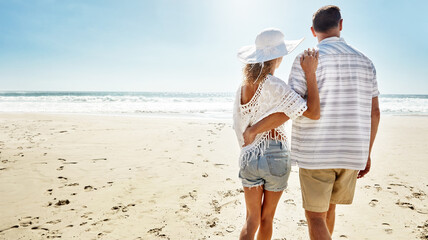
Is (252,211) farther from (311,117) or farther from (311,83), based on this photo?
(311,83)

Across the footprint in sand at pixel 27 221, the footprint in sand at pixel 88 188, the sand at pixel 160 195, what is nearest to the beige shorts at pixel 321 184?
the sand at pixel 160 195

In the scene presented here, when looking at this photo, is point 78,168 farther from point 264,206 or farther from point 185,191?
point 264,206

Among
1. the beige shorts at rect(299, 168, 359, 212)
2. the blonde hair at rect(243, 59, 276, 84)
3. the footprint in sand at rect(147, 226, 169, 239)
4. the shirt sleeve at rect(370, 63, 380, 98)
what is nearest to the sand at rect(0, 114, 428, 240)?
the footprint in sand at rect(147, 226, 169, 239)

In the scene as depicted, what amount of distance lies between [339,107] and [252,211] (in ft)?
3.14

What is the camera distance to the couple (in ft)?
5.50

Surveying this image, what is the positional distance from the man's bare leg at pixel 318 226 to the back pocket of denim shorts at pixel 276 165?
36 cm

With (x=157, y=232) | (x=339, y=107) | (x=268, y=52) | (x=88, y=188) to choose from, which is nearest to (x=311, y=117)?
(x=339, y=107)

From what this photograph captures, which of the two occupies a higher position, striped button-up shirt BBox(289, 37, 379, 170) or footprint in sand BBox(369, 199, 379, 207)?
striped button-up shirt BBox(289, 37, 379, 170)

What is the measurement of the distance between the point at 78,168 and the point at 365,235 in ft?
15.8

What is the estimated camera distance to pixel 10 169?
483 cm

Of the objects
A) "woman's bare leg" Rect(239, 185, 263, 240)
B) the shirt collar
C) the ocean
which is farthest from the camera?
the ocean

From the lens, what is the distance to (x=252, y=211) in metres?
1.89

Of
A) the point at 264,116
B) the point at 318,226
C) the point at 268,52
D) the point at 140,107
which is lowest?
the point at 318,226

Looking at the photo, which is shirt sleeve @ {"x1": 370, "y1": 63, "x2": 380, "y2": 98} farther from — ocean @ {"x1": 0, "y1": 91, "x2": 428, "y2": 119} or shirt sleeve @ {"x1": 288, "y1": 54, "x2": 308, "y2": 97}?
ocean @ {"x1": 0, "y1": 91, "x2": 428, "y2": 119}
